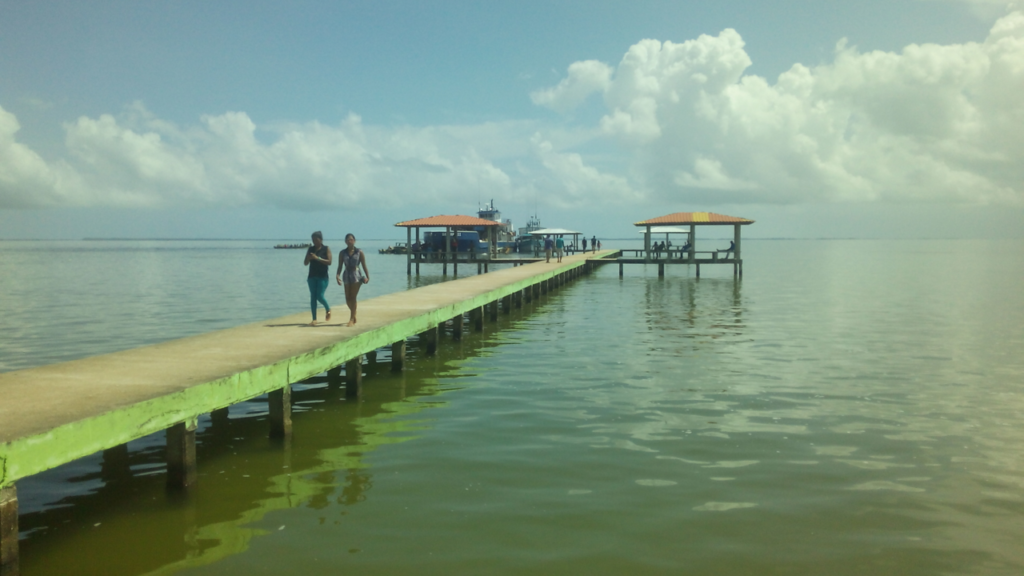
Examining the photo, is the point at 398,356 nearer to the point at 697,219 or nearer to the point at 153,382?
the point at 153,382

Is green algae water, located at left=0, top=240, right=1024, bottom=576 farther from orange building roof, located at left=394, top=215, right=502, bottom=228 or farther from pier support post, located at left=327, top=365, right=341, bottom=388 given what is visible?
orange building roof, located at left=394, top=215, right=502, bottom=228

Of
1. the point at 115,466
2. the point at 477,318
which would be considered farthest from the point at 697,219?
the point at 115,466

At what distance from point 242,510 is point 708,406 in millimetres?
6517

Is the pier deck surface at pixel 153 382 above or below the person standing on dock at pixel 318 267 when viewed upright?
below

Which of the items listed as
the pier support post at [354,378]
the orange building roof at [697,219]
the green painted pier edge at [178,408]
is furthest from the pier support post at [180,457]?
the orange building roof at [697,219]

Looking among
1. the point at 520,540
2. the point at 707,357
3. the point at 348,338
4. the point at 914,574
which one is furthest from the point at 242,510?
the point at 707,357

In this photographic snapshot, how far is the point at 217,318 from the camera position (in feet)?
80.6

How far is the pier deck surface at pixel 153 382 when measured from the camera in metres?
5.81

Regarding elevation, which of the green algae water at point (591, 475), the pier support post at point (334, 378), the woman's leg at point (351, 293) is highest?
the woman's leg at point (351, 293)

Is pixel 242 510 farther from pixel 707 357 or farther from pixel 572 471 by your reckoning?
pixel 707 357

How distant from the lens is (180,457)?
23.9ft

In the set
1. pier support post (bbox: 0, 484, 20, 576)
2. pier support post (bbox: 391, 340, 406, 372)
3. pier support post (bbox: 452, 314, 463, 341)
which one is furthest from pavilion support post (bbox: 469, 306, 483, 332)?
pier support post (bbox: 0, 484, 20, 576)

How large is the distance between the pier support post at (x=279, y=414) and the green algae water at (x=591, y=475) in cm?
25

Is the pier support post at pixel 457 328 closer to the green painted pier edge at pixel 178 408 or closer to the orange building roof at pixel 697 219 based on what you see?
the green painted pier edge at pixel 178 408
